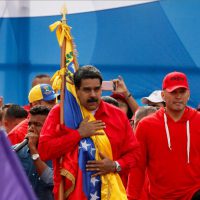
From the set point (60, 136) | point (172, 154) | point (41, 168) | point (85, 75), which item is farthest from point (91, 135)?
point (172, 154)

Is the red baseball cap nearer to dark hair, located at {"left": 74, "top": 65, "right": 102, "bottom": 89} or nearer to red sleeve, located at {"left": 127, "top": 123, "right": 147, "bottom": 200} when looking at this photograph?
red sleeve, located at {"left": 127, "top": 123, "right": 147, "bottom": 200}

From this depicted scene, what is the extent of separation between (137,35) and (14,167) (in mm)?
6593

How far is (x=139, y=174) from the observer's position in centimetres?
633

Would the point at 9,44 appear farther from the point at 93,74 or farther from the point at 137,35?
the point at 93,74

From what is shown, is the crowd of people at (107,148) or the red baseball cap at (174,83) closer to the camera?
the crowd of people at (107,148)

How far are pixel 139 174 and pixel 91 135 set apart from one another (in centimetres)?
111

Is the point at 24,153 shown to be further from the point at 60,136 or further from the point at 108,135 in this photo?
the point at 108,135

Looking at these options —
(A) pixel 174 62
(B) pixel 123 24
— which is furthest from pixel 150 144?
(B) pixel 123 24

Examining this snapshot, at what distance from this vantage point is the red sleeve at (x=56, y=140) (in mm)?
5301

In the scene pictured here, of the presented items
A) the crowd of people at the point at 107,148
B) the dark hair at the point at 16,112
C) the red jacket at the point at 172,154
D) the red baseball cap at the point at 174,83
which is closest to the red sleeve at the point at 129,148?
the crowd of people at the point at 107,148

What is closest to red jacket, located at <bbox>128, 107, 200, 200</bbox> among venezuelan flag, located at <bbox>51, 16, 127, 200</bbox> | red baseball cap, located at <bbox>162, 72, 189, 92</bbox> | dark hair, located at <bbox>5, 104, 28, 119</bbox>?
red baseball cap, located at <bbox>162, 72, 189, 92</bbox>

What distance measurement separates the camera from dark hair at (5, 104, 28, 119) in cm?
778

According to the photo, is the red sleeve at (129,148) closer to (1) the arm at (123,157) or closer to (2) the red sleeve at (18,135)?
(1) the arm at (123,157)

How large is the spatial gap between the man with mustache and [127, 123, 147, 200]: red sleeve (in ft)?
1.96
